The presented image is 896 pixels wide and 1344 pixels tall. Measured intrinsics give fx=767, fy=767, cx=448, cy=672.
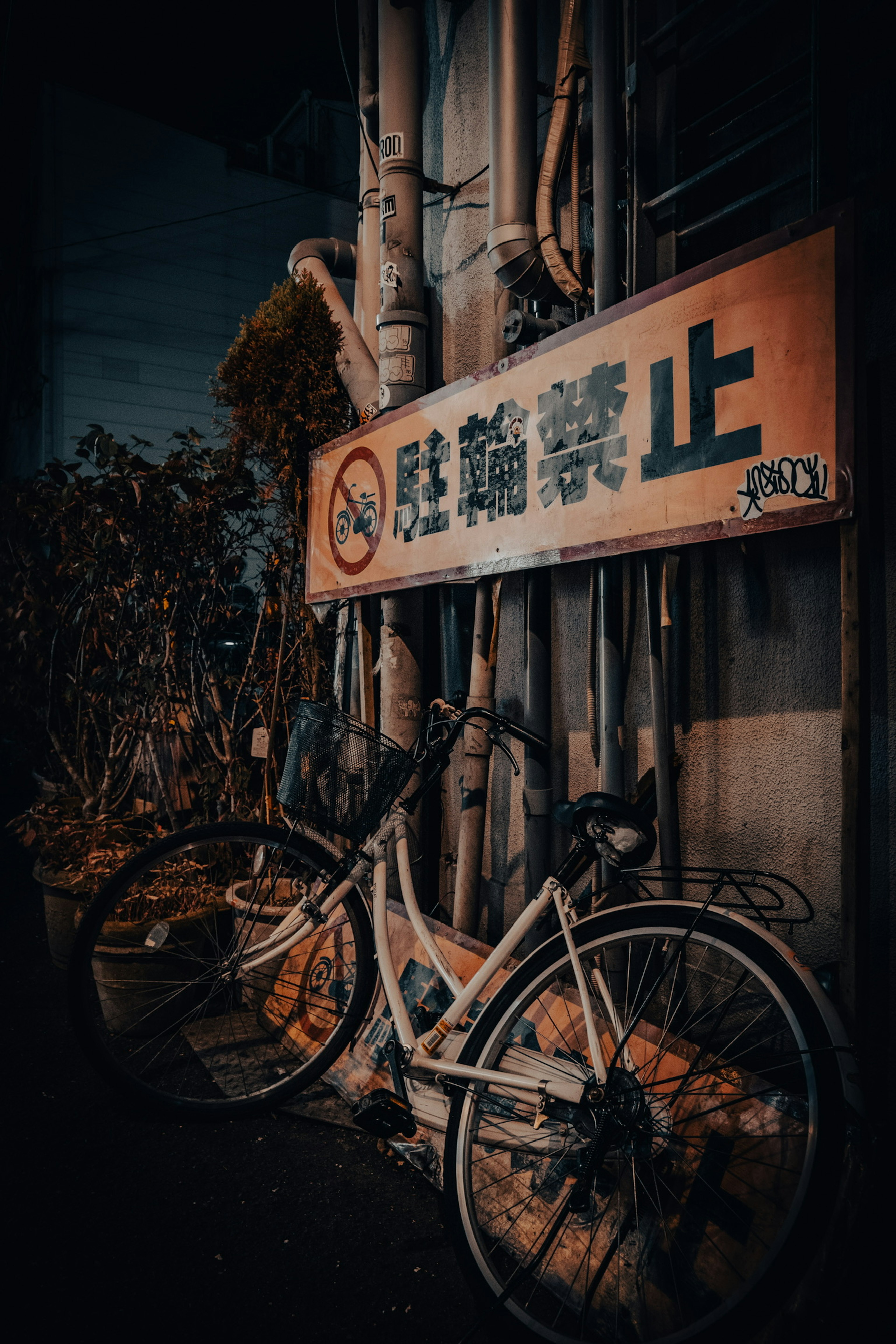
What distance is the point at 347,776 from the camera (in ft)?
9.29

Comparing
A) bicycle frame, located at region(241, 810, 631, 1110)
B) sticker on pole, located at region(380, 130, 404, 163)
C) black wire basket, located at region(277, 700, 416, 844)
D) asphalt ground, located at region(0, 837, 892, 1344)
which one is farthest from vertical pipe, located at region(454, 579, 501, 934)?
sticker on pole, located at region(380, 130, 404, 163)

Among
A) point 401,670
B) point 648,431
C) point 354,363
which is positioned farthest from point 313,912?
point 354,363

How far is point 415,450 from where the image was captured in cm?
376

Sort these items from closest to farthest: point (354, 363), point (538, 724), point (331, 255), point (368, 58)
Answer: point (538, 724)
point (354, 363)
point (368, 58)
point (331, 255)

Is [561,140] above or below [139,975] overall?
above

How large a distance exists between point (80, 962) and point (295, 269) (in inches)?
209

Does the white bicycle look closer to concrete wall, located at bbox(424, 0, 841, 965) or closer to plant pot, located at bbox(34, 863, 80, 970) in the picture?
concrete wall, located at bbox(424, 0, 841, 965)

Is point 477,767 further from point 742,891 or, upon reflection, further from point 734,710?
point 742,891

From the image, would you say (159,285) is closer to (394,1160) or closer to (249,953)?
(249,953)

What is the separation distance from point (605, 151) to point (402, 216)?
5.15ft

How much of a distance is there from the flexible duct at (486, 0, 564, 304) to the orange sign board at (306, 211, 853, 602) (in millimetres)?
518

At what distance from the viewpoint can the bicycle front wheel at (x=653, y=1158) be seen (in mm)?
1790

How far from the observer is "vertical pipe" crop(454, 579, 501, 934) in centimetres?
371

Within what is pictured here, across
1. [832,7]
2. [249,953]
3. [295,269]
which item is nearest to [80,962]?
[249,953]
